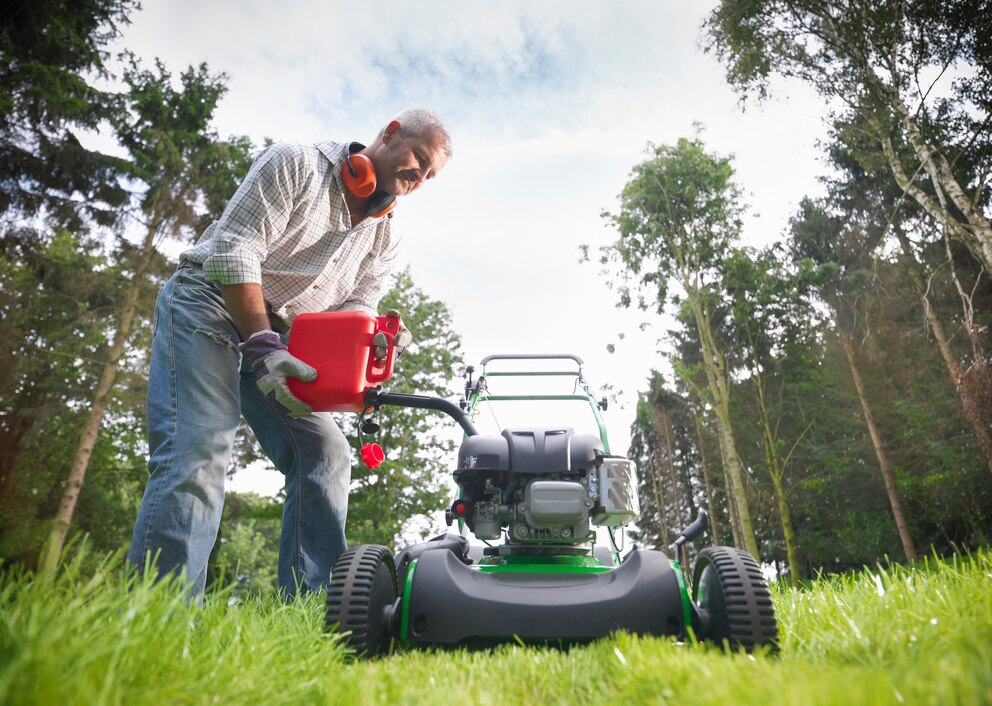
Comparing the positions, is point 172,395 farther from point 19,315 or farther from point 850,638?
point 19,315

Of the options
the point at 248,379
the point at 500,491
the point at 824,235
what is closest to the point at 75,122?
the point at 248,379

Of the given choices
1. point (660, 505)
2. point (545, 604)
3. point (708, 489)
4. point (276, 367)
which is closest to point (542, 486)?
point (545, 604)

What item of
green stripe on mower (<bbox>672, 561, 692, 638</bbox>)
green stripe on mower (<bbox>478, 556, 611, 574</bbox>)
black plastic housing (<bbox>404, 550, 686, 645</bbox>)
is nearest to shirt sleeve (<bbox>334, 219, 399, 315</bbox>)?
green stripe on mower (<bbox>478, 556, 611, 574</bbox>)

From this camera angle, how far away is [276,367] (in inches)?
82.3

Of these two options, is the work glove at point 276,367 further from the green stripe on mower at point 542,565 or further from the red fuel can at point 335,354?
the green stripe on mower at point 542,565

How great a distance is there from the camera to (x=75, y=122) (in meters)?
11.2

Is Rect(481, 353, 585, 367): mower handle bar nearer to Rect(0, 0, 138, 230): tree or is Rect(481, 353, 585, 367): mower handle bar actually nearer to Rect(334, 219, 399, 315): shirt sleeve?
Rect(334, 219, 399, 315): shirt sleeve

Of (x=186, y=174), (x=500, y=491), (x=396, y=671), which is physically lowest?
(x=396, y=671)

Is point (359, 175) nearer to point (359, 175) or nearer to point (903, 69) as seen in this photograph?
point (359, 175)

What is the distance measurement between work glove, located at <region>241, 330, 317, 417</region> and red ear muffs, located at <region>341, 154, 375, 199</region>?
2.31 ft

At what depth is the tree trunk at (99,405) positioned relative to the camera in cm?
954

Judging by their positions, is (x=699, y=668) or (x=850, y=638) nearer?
(x=699, y=668)

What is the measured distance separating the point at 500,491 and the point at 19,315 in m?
11.6

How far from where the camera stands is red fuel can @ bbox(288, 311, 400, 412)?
7.04ft
